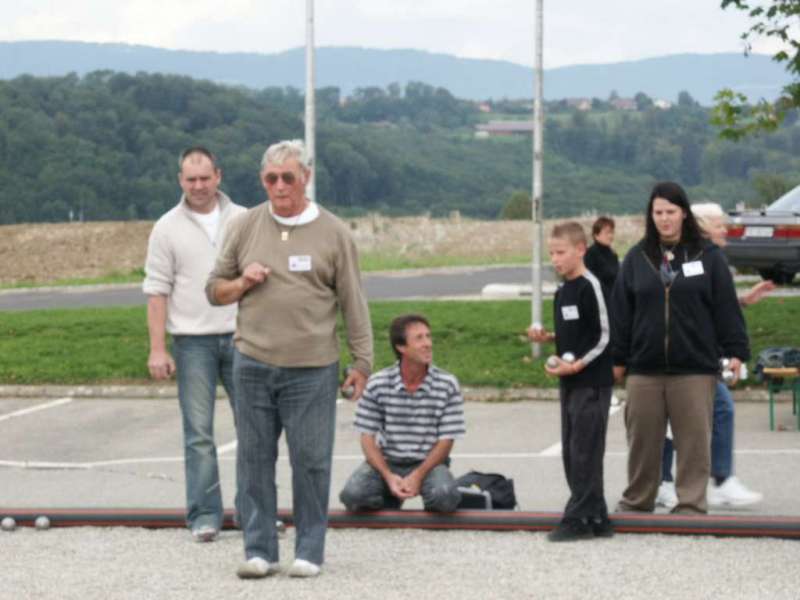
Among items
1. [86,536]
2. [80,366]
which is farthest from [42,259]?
[86,536]

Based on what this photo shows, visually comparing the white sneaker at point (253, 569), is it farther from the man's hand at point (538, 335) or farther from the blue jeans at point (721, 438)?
the blue jeans at point (721, 438)

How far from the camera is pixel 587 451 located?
9.49m

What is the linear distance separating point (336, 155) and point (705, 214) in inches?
3427

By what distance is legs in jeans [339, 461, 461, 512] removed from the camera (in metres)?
9.69

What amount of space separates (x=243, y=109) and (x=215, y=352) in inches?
3241

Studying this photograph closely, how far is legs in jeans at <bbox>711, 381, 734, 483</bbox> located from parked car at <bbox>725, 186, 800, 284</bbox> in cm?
1621

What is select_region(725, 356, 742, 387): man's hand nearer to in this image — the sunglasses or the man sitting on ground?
the man sitting on ground

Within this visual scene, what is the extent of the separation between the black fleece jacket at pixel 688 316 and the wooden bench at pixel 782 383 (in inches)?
212

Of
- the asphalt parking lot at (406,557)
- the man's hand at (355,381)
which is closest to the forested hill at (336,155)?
the asphalt parking lot at (406,557)

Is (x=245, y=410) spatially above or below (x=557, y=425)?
above

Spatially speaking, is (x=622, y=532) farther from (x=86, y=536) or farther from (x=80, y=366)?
(x=80, y=366)

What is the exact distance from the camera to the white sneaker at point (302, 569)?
8.47 metres

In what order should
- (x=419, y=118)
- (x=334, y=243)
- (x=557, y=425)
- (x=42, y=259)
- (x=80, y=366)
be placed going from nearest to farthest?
(x=334, y=243), (x=557, y=425), (x=80, y=366), (x=42, y=259), (x=419, y=118)

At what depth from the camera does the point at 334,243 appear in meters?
8.32
